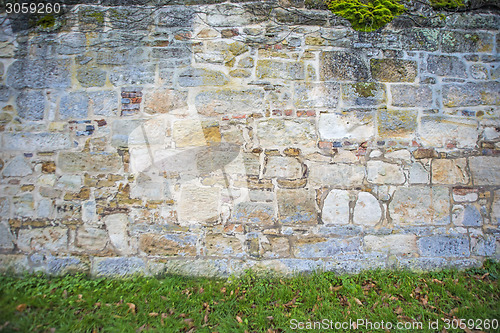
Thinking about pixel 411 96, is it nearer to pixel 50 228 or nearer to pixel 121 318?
pixel 121 318

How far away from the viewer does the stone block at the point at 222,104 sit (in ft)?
9.12

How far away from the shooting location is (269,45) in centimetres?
281

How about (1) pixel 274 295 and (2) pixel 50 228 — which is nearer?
(1) pixel 274 295

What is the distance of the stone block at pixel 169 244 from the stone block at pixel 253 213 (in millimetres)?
481

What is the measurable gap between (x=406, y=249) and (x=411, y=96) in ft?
5.26

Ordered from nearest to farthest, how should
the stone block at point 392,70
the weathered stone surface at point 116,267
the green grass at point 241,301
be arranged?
the green grass at point 241,301 < the weathered stone surface at point 116,267 < the stone block at point 392,70

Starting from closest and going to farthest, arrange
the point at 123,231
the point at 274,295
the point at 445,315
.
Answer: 1. the point at 445,315
2. the point at 274,295
3. the point at 123,231

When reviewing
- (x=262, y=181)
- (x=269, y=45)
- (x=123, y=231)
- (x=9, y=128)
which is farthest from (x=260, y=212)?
(x=9, y=128)

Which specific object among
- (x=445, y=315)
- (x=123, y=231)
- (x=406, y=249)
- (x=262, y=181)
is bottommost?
(x=445, y=315)

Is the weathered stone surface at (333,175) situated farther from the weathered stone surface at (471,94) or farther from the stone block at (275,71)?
the weathered stone surface at (471,94)

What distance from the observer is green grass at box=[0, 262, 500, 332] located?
2215mm

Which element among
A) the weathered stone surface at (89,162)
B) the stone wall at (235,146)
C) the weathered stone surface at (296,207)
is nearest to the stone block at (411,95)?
the stone wall at (235,146)

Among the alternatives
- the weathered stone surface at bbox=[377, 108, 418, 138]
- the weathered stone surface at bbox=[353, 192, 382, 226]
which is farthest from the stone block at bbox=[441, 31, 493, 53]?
the weathered stone surface at bbox=[353, 192, 382, 226]

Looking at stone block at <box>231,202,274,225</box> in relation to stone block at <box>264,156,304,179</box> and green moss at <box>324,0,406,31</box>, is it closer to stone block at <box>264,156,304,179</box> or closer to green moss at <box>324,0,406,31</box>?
stone block at <box>264,156,304,179</box>
